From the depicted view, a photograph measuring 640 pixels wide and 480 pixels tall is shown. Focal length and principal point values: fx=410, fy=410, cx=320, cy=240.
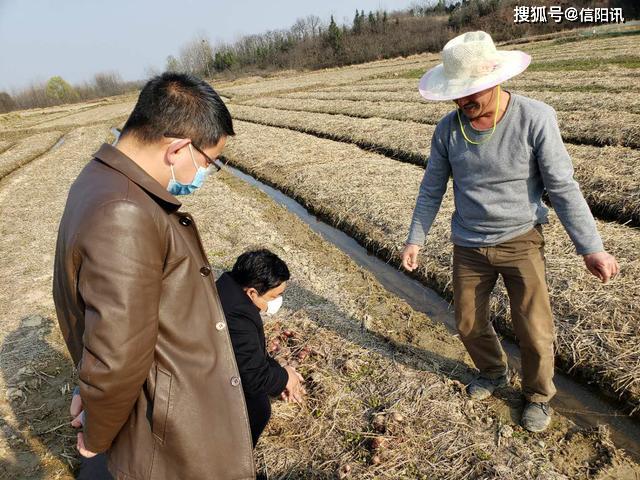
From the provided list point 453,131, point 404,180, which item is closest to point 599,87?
point 404,180

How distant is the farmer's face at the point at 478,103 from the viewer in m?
2.45

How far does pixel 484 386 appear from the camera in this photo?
3.47 m

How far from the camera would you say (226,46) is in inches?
3664

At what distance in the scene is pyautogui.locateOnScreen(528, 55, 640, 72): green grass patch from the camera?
18.6m

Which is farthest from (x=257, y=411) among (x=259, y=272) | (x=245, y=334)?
(x=259, y=272)

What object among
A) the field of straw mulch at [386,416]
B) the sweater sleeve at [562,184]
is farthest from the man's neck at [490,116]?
the field of straw mulch at [386,416]

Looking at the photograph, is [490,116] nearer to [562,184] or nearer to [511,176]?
[511,176]

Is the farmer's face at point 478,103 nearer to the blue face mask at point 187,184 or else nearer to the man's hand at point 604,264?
the man's hand at point 604,264

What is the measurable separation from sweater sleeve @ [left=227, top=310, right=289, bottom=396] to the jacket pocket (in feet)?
2.95

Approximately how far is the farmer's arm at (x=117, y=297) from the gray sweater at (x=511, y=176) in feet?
6.91

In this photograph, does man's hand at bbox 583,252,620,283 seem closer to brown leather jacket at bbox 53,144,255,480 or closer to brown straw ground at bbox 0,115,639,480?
brown straw ground at bbox 0,115,639,480

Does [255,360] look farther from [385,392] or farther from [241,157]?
[241,157]

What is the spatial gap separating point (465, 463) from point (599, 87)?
15624mm

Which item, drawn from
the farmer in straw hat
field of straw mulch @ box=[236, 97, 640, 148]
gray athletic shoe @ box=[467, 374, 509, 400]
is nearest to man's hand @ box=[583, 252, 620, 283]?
the farmer in straw hat
